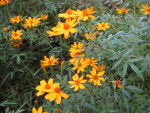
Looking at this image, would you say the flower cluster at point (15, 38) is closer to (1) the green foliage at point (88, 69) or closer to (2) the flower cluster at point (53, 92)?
(1) the green foliage at point (88, 69)

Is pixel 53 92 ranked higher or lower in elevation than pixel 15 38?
lower

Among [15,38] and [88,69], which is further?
[15,38]

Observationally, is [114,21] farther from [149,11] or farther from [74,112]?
[74,112]

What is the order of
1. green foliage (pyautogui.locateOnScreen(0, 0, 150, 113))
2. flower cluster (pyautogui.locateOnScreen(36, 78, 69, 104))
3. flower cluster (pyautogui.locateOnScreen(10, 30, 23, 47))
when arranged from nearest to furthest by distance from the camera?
flower cluster (pyautogui.locateOnScreen(36, 78, 69, 104)), green foliage (pyautogui.locateOnScreen(0, 0, 150, 113)), flower cluster (pyautogui.locateOnScreen(10, 30, 23, 47))

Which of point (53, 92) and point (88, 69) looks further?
point (88, 69)

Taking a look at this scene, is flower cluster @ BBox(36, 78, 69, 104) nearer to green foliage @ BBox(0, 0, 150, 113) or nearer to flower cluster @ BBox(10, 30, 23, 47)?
green foliage @ BBox(0, 0, 150, 113)

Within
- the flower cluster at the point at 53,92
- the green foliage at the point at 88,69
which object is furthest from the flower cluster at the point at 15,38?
the flower cluster at the point at 53,92

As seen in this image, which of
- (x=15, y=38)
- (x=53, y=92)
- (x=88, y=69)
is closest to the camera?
(x=53, y=92)

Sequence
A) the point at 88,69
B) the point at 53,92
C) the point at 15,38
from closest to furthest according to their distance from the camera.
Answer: the point at 53,92
the point at 88,69
the point at 15,38

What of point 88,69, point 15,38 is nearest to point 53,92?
point 88,69

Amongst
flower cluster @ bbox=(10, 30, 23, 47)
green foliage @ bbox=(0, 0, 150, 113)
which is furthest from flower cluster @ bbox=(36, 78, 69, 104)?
flower cluster @ bbox=(10, 30, 23, 47)

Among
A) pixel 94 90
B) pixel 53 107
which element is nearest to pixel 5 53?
pixel 53 107

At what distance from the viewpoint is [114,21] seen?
2189mm

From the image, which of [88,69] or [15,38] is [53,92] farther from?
[15,38]
